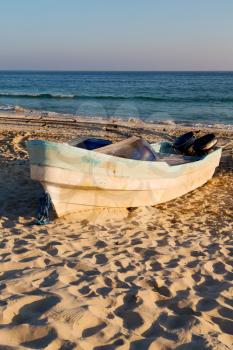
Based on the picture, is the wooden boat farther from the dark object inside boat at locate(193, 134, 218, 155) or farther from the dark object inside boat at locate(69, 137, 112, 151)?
the dark object inside boat at locate(193, 134, 218, 155)

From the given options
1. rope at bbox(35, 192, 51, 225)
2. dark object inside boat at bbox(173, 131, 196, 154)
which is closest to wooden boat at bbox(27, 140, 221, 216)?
rope at bbox(35, 192, 51, 225)

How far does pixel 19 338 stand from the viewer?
11.2 ft

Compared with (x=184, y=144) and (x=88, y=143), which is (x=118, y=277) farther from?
(x=184, y=144)

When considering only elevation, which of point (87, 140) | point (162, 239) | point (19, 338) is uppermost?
point (87, 140)

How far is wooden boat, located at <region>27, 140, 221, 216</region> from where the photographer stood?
22.7 feet

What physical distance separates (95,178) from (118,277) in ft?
8.76

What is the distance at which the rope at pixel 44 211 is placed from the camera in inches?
283

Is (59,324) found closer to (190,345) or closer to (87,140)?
(190,345)

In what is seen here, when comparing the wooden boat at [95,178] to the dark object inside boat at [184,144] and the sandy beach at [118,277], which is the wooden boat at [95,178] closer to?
the sandy beach at [118,277]

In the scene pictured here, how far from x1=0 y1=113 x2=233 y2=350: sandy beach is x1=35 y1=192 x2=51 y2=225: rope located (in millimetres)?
158

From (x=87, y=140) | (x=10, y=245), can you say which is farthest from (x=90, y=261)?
(x=87, y=140)

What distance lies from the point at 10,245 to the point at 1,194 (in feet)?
9.95

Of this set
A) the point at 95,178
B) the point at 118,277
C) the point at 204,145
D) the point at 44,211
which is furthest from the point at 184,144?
the point at 118,277

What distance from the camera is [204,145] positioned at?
11.5 m
